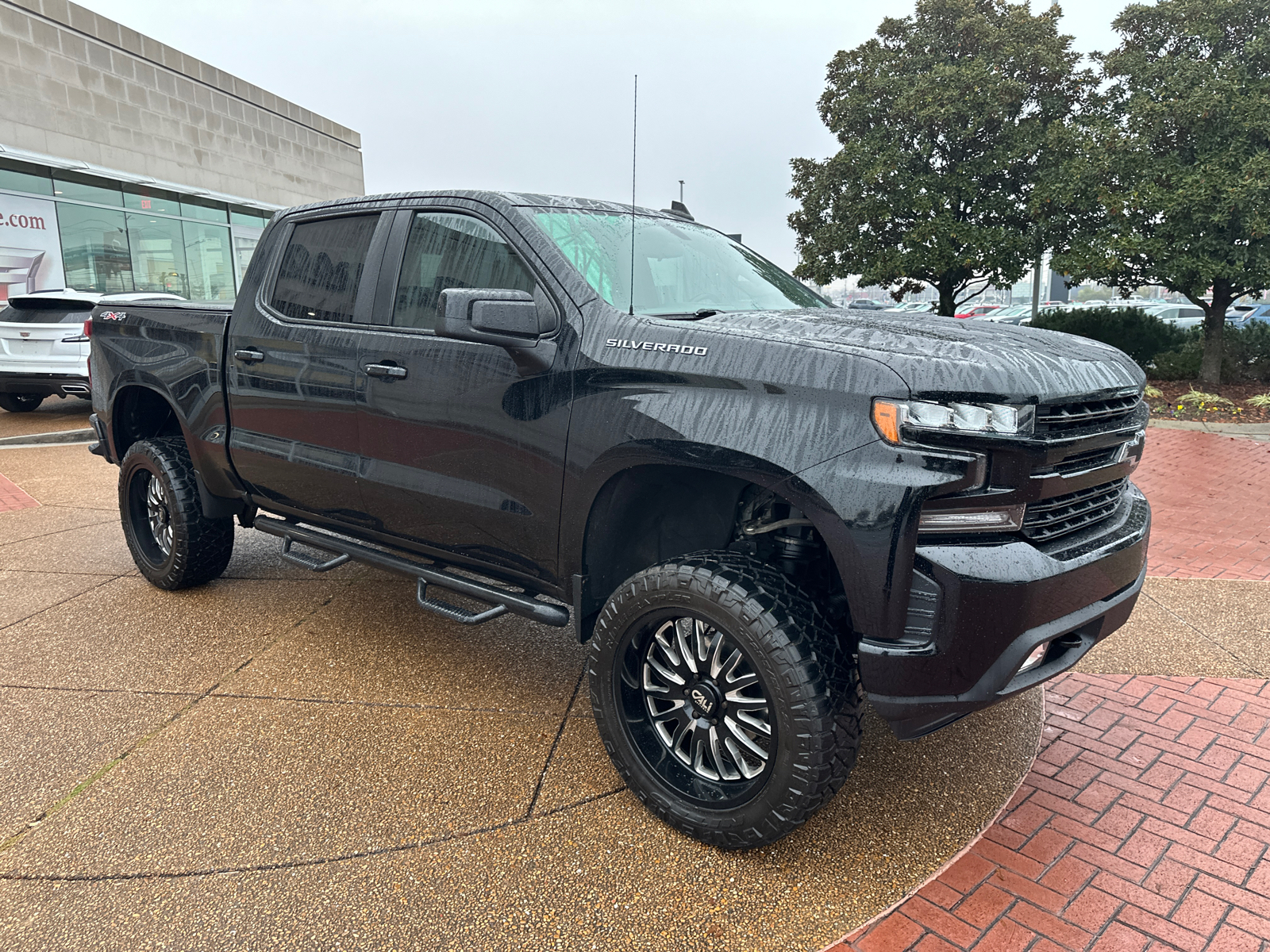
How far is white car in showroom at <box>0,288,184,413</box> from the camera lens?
10133 mm

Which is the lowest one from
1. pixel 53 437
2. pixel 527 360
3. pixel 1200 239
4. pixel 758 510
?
pixel 53 437

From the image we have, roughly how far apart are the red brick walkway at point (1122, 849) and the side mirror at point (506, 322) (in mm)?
1965

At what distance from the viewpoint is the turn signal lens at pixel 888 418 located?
2.17m

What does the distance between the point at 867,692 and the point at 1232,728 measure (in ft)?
6.52

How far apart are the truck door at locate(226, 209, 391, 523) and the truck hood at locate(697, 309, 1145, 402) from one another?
5.38ft

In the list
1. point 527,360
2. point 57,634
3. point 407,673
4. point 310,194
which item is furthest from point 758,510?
point 310,194

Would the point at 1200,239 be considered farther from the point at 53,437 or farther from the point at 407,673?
the point at 53,437

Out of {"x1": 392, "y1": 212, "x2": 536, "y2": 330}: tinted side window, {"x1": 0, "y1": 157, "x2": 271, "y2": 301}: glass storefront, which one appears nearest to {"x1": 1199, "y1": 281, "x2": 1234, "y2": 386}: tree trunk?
{"x1": 392, "y1": 212, "x2": 536, "y2": 330}: tinted side window

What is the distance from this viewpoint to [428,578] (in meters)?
3.43

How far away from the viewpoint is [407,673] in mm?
3795

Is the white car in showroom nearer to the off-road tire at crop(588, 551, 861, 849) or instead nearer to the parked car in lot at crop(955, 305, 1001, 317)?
the off-road tire at crop(588, 551, 861, 849)

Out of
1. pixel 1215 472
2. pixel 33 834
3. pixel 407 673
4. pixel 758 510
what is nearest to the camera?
pixel 33 834

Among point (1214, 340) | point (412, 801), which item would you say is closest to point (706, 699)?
point (412, 801)

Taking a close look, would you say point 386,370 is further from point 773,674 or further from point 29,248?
point 29,248
